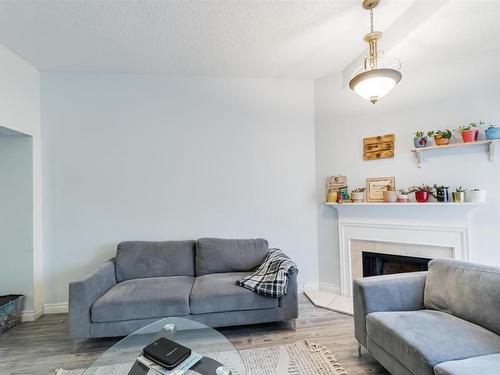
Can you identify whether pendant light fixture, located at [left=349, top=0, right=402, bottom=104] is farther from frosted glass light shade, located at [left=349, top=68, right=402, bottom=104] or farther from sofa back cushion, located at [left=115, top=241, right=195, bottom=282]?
sofa back cushion, located at [left=115, top=241, right=195, bottom=282]

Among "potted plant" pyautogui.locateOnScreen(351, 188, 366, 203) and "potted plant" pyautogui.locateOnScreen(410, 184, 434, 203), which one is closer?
"potted plant" pyautogui.locateOnScreen(410, 184, 434, 203)

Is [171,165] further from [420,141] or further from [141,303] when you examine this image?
[420,141]

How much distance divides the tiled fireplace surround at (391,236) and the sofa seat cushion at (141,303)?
1536mm

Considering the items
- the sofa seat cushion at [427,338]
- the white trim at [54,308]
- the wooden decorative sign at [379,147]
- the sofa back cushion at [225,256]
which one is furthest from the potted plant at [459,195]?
the white trim at [54,308]

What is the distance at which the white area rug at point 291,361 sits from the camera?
1779mm

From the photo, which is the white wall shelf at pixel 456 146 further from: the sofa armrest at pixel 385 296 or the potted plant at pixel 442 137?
the sofa armrest at pixel 385 296

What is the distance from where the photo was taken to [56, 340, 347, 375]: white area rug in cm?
178

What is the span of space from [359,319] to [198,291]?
4.35ft

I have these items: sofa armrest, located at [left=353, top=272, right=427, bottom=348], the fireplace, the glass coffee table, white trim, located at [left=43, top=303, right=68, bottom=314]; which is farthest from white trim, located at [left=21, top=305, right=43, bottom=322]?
the fireplace

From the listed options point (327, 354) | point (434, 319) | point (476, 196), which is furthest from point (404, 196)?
point (327, 354)

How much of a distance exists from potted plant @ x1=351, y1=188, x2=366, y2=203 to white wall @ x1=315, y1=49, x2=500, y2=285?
0.11 m

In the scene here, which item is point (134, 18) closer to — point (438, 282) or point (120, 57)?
point (120, 57)

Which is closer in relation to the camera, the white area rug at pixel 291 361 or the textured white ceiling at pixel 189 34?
the white area rug at pixel 291 361

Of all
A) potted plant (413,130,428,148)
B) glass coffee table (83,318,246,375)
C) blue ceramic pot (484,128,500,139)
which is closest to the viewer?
glass coffee table (83,318,246,375)
